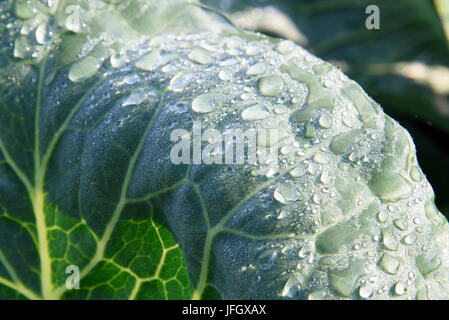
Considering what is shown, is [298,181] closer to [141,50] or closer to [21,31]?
[141,50]

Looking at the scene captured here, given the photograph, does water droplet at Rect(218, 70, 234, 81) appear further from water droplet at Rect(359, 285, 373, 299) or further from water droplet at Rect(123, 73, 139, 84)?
water droplet at Rect(359, 285, 373, 299)

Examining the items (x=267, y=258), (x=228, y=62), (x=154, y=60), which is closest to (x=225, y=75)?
(x=228, y=62)

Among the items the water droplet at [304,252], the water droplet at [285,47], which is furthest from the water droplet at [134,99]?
the water droplet at [304,252]

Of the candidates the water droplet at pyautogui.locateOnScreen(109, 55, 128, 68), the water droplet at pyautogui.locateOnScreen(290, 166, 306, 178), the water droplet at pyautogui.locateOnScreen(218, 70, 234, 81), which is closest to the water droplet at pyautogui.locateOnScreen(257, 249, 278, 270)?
the water droplet at pyautogui.locateOnScreen(290, 166, 306, 178)

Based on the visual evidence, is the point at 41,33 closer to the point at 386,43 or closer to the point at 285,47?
the point at 285,47

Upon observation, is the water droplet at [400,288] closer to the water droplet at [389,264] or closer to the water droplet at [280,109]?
the water droplet at [389,264]
